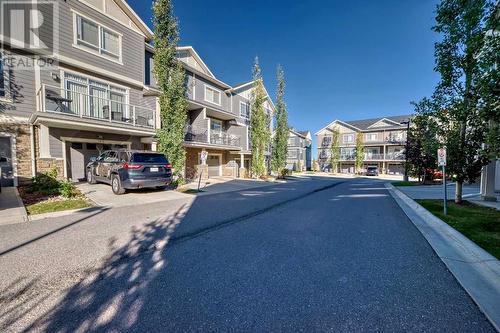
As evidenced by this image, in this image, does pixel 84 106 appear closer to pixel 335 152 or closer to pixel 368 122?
pixel 335 152

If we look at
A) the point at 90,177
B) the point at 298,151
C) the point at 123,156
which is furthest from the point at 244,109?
the point at 298,151

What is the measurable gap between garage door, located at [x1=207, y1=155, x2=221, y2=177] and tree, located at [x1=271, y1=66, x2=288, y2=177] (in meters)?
6.09

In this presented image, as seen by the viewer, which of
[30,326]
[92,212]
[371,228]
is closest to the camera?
[30,326]

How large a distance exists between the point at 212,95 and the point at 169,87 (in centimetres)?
882

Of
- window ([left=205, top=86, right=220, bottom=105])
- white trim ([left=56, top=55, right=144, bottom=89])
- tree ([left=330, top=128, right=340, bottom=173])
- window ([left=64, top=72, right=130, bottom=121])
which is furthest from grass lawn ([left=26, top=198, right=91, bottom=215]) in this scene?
tree ([left=330, top=128, right=340, bottom=173])

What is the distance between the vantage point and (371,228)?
19.1 feet

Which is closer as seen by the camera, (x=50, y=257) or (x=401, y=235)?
(x=50, y=257)

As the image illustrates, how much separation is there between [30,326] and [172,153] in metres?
11.2

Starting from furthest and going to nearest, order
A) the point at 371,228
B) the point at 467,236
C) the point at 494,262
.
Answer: the point at 371,228 → the point at 467,236 → the point at 494,262

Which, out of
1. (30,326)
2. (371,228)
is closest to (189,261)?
(30,326)

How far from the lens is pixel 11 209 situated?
6.53 metres

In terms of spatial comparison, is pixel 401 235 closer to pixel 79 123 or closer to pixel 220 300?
pixel 220 300

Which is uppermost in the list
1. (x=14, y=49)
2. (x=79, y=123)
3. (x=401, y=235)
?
(x=14, y=49)

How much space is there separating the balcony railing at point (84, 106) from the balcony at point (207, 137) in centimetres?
393
